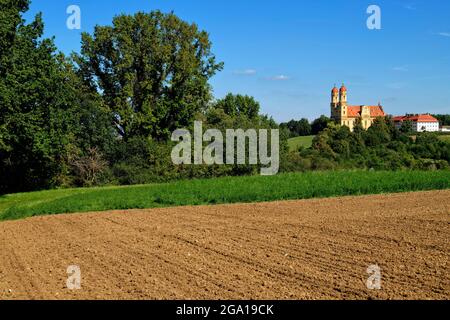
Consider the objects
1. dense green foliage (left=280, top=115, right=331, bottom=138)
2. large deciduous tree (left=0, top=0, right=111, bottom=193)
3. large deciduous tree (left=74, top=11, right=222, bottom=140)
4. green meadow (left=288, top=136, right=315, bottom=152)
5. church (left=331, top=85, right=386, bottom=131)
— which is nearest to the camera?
large deciduous tree (left=0, top=0, right=111, bottom=193)

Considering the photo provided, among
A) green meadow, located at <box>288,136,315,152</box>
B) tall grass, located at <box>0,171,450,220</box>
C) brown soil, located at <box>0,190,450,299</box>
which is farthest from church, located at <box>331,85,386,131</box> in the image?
brown soil, located at <box>0,190,450,299</box>

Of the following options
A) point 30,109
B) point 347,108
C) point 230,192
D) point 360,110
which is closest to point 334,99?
point 360,110

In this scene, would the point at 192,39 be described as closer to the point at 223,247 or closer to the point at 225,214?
the point at 225,214

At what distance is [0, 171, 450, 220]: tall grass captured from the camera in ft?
81.7

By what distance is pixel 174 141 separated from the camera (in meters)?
44.5

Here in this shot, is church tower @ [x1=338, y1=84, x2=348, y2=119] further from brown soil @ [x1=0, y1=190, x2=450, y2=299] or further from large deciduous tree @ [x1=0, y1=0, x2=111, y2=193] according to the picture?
brown soil @ [x1=0, y1=190, x2=450, y2=299]

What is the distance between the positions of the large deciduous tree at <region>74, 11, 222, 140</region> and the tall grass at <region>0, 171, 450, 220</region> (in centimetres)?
1539

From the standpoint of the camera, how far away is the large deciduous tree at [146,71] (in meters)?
45.3

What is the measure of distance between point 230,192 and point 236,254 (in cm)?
1416

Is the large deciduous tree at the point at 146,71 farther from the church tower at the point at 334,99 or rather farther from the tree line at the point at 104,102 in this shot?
the church tower at the point at 334,99

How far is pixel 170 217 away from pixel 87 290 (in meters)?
10.7

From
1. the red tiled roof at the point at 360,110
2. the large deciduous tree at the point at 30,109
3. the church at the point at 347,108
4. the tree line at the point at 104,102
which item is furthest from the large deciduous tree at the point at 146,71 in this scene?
the red tiled roof at the point at 360,110

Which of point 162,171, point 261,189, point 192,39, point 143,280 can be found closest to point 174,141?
point 162,171

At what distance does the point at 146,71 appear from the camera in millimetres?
46031
